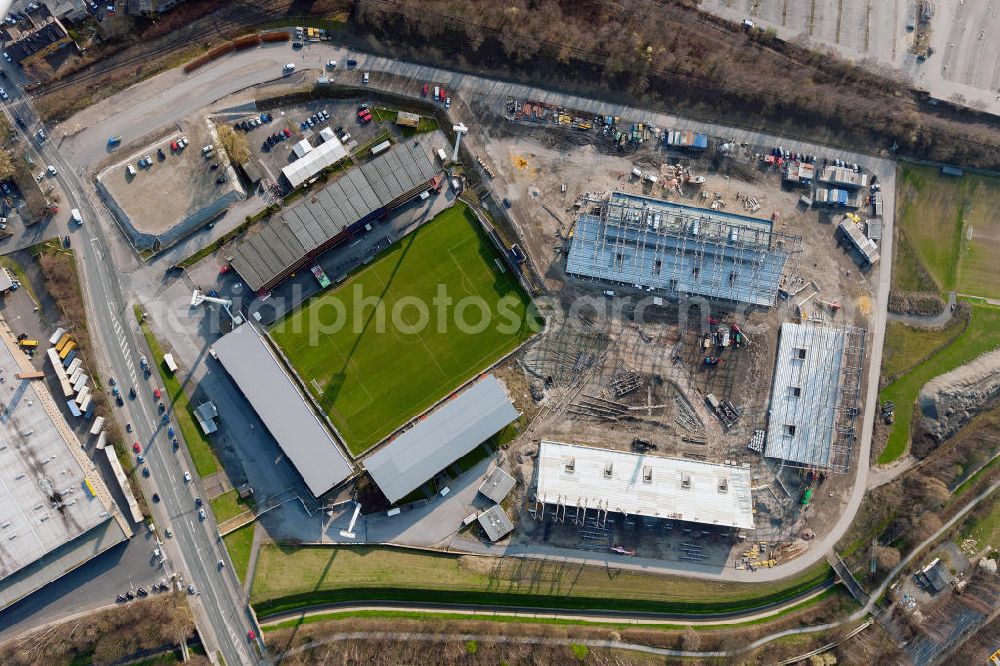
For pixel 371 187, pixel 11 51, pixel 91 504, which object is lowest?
pixel 91 504

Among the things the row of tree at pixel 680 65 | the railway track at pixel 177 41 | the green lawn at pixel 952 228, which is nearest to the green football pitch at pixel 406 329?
the row of tree at pixel 680 65

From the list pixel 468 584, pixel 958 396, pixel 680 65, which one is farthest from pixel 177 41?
pixel 958 396

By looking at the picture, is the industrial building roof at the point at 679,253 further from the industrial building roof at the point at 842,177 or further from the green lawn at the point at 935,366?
the green lawn at the point at 935,366

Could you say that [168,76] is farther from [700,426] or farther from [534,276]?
[700,426]

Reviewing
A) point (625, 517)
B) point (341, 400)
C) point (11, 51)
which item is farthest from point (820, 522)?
point (11, 51)

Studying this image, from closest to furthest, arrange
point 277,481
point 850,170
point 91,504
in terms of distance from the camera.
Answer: point 91,504 → point 277,481 → point 850,170

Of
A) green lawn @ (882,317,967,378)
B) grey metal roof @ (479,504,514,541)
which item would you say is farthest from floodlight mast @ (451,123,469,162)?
green lawn @ (882,317,967,378)
